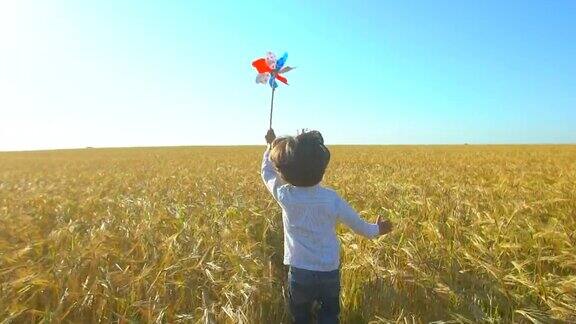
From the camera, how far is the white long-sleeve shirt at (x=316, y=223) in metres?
3.38

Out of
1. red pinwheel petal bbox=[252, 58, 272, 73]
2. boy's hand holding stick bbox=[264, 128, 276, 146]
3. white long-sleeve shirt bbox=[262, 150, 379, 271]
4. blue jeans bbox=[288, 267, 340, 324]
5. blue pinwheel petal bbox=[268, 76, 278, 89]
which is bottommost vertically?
blue jeans bbox=[288, 267, 340, 324]

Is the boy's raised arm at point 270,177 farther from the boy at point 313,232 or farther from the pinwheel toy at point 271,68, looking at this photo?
the pinwheel toy at point 271,68

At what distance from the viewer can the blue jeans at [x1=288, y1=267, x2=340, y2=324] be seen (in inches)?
133

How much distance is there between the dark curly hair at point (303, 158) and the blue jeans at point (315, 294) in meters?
0.66

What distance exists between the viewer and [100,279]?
11.7 ft

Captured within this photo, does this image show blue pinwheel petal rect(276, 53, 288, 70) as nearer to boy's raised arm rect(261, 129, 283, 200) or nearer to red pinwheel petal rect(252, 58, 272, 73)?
red pinwheel petal rect(252, 58, 272, 73)

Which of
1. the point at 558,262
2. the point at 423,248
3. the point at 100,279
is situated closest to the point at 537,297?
the point at 558,262

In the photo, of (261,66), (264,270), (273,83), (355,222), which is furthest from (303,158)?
(261,66)

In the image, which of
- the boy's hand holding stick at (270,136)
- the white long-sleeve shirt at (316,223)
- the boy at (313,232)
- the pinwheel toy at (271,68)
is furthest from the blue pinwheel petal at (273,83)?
the white long-sleeve shirt at (316,223)

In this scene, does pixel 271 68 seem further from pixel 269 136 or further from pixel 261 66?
pixel 269 136

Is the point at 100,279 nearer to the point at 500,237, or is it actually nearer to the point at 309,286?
the point at 309,286

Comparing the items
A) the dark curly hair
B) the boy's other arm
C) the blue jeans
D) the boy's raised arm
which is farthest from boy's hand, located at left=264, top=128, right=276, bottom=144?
the blue jeans

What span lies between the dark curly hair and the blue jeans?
660mm

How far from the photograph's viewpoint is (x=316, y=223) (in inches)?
134
